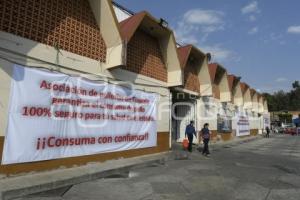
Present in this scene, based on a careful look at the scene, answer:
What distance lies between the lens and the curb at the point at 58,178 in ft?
20.9

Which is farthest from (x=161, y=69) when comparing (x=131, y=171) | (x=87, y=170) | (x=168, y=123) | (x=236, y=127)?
(x=236, y=127)

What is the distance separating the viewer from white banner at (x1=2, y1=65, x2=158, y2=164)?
25.3 ft

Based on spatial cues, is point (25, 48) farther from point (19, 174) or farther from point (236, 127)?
point (236, 127)

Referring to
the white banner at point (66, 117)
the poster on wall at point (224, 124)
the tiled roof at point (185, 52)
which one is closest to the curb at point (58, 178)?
the white banner at point (66, 117)

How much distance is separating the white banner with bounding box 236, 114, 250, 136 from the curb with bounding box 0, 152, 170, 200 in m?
21.5

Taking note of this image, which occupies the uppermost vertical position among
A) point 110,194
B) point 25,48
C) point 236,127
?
point 25,48

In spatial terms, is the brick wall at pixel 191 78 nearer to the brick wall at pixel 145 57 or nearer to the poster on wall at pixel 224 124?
the brick wall at pixel 145 57

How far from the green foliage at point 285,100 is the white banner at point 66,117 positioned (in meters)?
100

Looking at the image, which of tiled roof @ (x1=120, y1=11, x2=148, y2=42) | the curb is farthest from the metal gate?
the curb

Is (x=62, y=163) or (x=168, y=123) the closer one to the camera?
(x=62, y=163)

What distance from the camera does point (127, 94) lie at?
38.3 feet

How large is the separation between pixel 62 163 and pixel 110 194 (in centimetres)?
263

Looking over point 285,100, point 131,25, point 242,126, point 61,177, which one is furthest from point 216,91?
point 285,100

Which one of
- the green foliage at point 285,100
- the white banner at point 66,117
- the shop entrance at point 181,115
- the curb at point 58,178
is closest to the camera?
the curb at point 58,178
